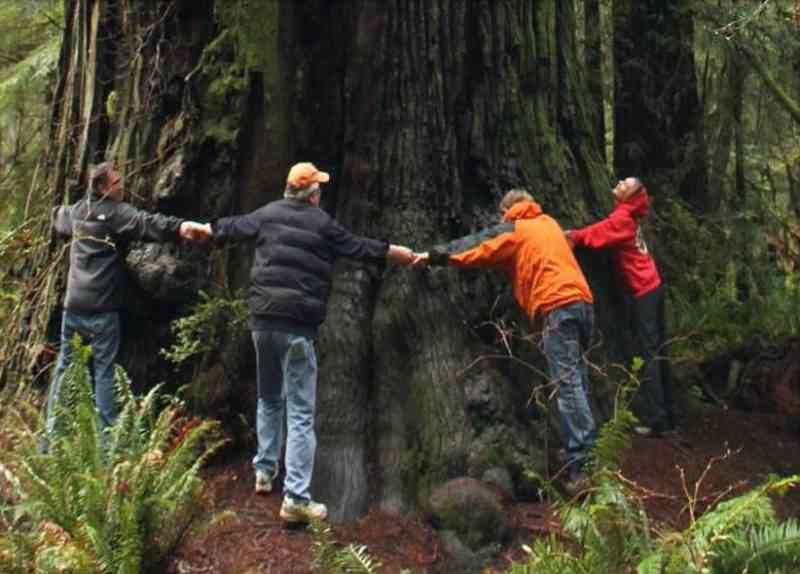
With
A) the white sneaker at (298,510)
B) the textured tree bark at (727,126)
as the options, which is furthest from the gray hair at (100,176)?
the textured tree bark at (727,126)

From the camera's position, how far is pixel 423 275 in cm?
868

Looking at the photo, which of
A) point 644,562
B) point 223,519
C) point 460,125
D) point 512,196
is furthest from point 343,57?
point 644,562

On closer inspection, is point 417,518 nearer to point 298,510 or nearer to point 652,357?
point 298,510

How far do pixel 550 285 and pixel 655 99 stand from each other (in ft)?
20.0

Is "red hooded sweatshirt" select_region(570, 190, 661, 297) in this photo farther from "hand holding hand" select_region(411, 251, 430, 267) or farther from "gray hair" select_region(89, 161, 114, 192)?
"gray hair" select_region(89, 161, 114, 192)

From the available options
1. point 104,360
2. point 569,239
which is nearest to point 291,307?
point 104,360

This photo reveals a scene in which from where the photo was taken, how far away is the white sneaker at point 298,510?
24.7 ft

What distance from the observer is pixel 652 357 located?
31.5 ft

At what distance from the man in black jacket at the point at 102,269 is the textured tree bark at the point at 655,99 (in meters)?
6.88

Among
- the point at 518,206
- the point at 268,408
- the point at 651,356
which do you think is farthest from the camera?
the point at 651,356

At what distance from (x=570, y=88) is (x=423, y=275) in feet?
7.02

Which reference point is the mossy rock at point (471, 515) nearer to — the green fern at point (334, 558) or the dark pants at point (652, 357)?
the green fern at point (334, 558)

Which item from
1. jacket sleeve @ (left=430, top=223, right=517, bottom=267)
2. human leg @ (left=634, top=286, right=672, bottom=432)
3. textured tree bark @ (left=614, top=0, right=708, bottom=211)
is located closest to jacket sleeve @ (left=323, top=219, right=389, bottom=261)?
jacket sleeve @ (left=430, top=223, right=517, bottom=267)

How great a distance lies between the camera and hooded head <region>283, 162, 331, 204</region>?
7.99 meters
